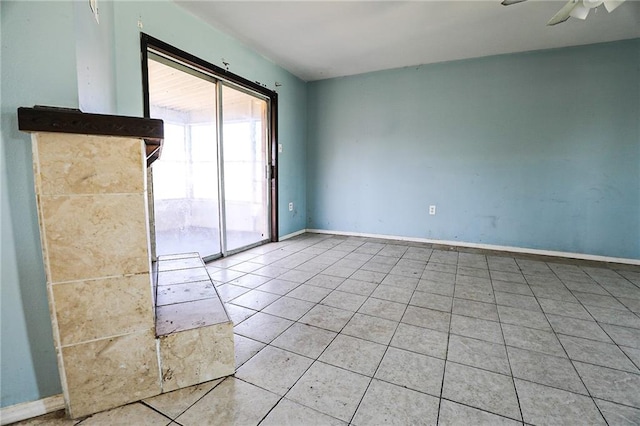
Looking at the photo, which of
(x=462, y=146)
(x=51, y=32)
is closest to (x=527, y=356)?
(x=51, y=32)

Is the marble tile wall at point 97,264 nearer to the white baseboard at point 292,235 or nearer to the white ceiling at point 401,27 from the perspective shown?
the white ceiling at point 401,27

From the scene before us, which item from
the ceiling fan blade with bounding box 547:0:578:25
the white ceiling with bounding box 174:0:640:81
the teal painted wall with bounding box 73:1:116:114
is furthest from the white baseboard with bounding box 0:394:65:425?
the ceiling fan blade with bounding box 547:0:578:25

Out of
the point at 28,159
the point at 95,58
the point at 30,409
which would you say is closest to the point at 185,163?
the point at 95,58

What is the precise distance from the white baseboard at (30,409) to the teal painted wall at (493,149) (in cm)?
401

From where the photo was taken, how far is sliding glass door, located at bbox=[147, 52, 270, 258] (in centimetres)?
280

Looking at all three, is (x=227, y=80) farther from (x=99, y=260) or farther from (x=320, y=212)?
(x=99, y=260)

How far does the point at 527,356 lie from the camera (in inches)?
Answer: 63.3

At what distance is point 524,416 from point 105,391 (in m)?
1.79

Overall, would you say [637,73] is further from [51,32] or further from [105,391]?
[105,391]

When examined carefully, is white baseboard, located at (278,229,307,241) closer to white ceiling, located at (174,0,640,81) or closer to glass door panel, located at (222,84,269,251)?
glass door panel, located at (222,84,269,251)

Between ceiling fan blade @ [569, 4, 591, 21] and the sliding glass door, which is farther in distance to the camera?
the sliding glass door

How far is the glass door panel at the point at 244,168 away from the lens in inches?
137

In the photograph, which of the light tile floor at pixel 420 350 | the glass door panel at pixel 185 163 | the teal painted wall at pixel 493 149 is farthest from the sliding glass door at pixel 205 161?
the teal painted wall at pixel 493 149

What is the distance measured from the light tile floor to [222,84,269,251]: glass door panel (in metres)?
0.86
